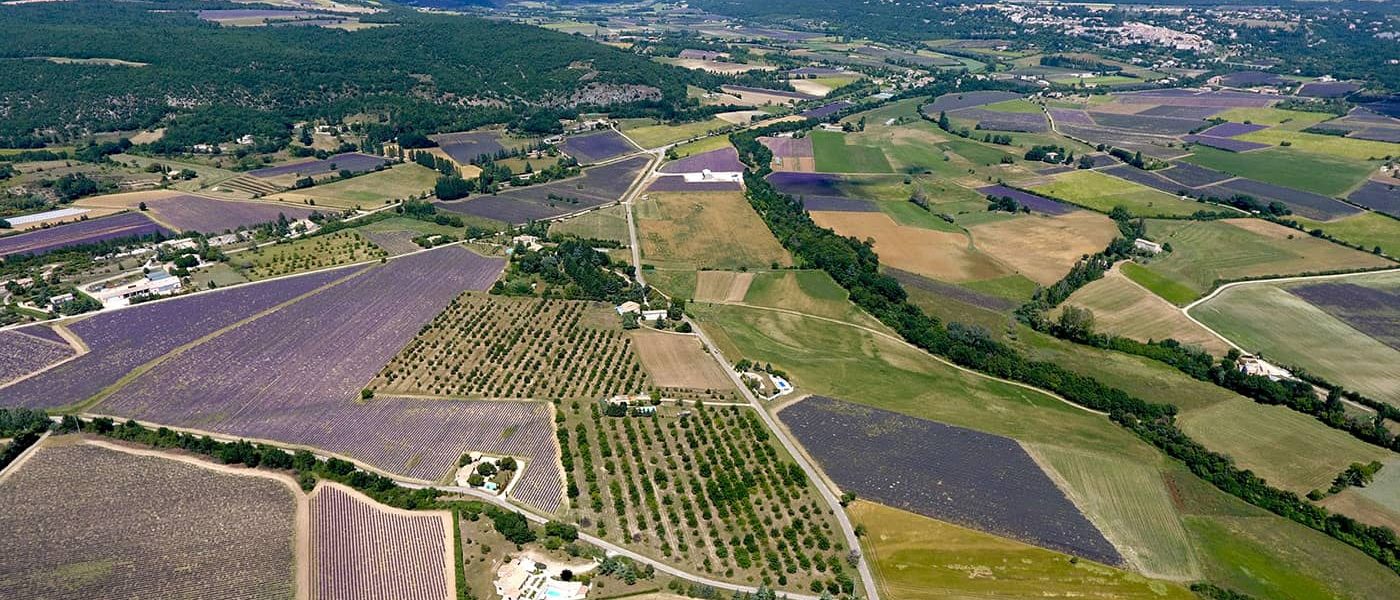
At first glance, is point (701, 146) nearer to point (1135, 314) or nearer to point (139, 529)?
point (1135, 314)

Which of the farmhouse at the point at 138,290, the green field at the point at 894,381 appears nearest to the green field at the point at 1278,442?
the green field at the point at 894,381

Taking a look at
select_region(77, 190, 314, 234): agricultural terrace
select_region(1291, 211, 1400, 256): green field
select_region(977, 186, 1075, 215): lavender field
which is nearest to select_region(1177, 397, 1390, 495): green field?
select_region(1291, 211, 1400, 256): green field

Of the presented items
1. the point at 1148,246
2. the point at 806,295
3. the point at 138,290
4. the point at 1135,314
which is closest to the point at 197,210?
the point at 138,290

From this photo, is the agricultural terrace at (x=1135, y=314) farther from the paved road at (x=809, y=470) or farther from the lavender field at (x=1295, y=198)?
the lavender field at (x=1295, y=198)

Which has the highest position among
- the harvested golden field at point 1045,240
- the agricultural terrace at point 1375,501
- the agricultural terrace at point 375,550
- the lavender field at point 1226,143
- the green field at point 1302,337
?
the lavender field at point 1226,143

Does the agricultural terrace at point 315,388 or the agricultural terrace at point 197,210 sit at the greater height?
the agricultural terrace at point 197,210

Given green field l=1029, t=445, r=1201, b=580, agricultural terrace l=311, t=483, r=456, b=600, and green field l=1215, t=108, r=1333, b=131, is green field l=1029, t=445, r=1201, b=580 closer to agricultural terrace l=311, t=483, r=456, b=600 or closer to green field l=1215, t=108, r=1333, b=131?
agricultural terrace l=311, t=483, r=456, b=600

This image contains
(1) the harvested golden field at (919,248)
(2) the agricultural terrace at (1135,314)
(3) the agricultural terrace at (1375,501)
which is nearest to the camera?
(3) the agricultural terrace at (1375,501)
